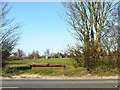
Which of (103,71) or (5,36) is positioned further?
(5,36)

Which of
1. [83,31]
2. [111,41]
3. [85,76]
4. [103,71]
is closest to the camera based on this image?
[85,76]

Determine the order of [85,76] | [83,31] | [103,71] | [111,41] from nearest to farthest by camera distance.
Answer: [85,76]
[103,71]
[111,41]
[83,31]

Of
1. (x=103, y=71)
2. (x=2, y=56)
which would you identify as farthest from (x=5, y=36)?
(x=103, y=71)

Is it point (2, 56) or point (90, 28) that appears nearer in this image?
point (2, 56)

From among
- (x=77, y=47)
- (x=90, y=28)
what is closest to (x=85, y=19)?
(x=90, y=28)

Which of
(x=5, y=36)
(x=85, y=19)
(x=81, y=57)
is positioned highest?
(x=85, y=19)

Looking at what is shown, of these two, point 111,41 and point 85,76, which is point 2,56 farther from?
point 111,41

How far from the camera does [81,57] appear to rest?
21.9m

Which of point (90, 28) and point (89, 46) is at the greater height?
point (90, 28)

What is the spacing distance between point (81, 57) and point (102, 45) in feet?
6.20

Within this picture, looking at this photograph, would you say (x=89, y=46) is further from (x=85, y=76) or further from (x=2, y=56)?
(x=2, y=56)

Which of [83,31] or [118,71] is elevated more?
[83,31]

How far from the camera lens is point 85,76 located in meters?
18.6

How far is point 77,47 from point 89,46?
3.80ft
